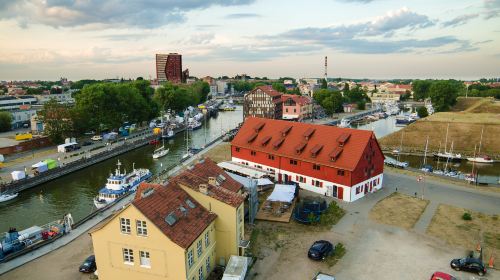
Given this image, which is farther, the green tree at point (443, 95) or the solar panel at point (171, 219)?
the green tree at point (443, 95)

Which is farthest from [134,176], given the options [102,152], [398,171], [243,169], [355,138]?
[398,171]

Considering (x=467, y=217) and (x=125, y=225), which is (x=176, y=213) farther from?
(x=467, y=217)

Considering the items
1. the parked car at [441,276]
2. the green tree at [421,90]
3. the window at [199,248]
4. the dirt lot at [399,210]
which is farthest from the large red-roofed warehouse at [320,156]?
the green tree at [421,90]

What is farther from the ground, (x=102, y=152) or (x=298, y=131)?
(x=298, y=131)

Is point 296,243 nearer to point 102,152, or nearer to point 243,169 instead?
point 243,169

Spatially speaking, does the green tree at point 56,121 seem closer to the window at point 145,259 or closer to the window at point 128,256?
the window at point 128,256

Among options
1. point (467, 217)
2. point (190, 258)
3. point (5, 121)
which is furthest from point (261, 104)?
point (190, 258)
